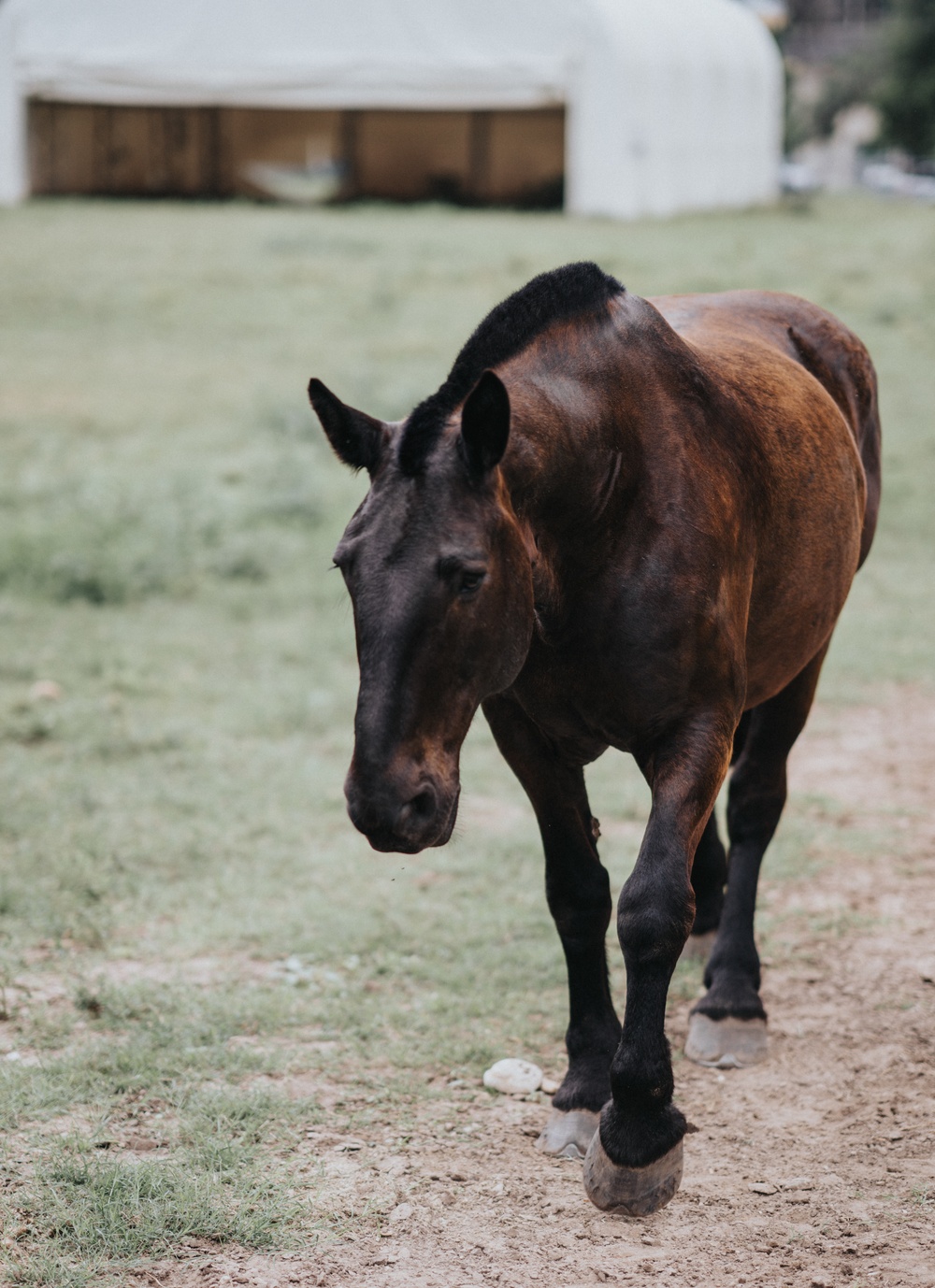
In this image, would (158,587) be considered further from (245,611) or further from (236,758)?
(236,758)

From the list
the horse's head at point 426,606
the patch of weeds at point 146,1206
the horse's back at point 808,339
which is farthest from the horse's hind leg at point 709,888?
the horse's head at point 426,606

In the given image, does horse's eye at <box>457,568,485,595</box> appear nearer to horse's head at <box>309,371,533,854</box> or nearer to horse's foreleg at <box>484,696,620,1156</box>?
horse's head at <box>309,371,533,854</box>

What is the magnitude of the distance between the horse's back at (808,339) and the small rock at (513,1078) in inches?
85.7

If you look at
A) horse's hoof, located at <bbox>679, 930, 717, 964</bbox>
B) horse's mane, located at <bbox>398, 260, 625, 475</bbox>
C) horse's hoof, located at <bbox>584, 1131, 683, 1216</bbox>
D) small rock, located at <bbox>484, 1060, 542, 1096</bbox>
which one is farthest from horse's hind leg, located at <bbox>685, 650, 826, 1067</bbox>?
horse's mane, located at <bbox>398, 260, 625, 475</bbox>

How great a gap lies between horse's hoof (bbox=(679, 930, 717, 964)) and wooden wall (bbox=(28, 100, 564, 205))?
89.6ft

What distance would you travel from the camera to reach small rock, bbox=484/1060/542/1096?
13.5 feet

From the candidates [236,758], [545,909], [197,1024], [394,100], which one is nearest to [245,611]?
[236,758]

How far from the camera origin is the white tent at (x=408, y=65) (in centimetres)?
2606

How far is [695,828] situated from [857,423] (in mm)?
2153

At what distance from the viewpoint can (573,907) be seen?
392cm

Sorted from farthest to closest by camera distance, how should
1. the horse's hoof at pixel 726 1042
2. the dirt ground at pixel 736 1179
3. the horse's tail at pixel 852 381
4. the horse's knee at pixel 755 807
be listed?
the horse's tail at pixel 852 381
the horse's knee at pixel 755 807
the horse's hoof at pixel 726 1042
the dirt ground at pixel 736 1179

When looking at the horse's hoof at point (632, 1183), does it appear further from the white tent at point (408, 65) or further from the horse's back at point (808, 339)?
the white tent at point (408, 65)

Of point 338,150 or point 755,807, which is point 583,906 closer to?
point 755,807

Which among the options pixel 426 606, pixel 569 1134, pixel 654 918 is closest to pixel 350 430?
pixel 426 606
